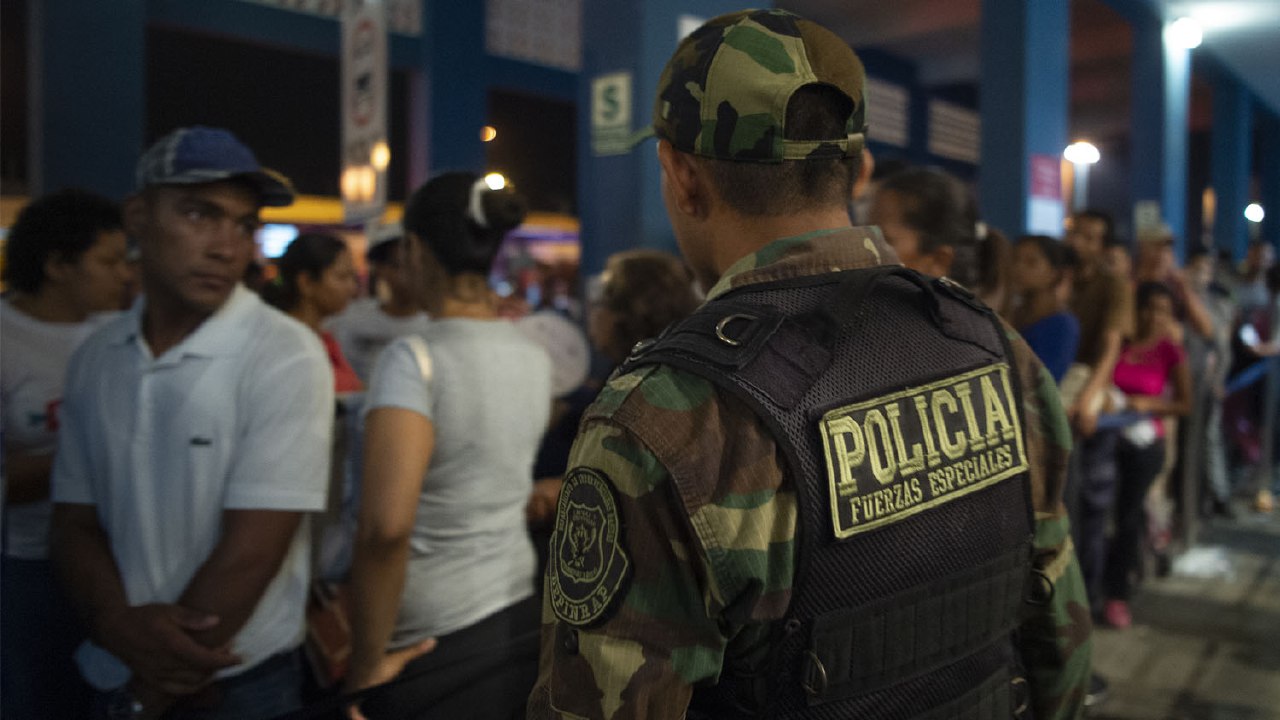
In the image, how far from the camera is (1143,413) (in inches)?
192

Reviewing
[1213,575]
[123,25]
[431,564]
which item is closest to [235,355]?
[431,564]

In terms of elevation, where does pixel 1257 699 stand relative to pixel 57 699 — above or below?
below

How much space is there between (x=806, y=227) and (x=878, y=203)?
4.92 feet

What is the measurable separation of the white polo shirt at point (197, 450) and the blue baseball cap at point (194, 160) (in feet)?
0.82

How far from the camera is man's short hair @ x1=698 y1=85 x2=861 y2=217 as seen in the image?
1107 mm

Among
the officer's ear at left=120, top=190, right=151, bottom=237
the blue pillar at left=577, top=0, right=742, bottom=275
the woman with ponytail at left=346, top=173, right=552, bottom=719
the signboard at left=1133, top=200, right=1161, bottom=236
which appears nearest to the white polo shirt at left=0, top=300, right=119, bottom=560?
the officer's ear at left=120, top=190, right=151, bottom=237

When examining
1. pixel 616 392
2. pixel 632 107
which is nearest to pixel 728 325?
pixel 616 392

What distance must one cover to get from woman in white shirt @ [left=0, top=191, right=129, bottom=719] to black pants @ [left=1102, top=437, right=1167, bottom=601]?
4.78m

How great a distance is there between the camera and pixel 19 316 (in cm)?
253

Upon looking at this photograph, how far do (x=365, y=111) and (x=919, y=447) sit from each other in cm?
404

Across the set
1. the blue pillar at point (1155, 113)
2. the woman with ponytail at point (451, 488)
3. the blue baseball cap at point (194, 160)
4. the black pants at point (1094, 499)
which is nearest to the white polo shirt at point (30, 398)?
the blue baseball cap at point (194, 160)

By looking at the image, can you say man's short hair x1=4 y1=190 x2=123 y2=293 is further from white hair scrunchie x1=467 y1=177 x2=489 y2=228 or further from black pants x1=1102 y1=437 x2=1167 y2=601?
black pants x1=1102 y1=437 x2=1167 y2=601

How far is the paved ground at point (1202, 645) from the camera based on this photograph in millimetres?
3844

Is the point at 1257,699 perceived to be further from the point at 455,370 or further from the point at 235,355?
the point at 235,355
